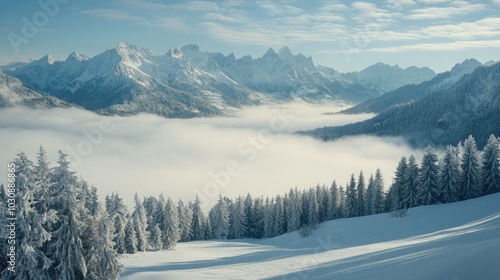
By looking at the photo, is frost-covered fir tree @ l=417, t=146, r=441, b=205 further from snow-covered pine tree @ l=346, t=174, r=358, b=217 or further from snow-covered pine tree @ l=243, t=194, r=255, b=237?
snow-covered pine tree @ l=243, t=194, r=255, b=237

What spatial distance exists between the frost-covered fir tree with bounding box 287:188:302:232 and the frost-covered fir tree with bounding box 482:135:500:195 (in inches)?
1546

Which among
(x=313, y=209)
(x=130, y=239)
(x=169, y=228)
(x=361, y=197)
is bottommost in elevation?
(x=313, y=209)

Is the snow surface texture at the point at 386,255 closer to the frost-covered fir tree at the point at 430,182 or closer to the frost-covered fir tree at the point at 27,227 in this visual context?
the frost-covered fir tree at the point at 430,182

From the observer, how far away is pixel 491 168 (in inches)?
2447

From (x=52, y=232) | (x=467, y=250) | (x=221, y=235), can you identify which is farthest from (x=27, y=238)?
(x=221, y=235)

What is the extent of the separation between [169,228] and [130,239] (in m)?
11.4

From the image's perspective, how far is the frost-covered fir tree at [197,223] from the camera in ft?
287

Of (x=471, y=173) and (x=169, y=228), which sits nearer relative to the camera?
(x=471, y=173)

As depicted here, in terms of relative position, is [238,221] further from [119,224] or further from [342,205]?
[119,224]

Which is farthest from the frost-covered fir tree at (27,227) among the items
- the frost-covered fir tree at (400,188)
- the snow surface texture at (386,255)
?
the frost-covered fir tree at (400,188)

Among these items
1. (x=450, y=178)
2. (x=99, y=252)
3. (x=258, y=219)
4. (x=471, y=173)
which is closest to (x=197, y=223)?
(x=258, y=219)

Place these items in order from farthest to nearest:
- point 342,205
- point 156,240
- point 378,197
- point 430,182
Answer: point 342,205
point 378,197
point 430,182
point 156,240

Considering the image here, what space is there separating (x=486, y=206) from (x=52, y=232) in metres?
53.4

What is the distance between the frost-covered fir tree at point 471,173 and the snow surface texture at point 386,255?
35.7ft
